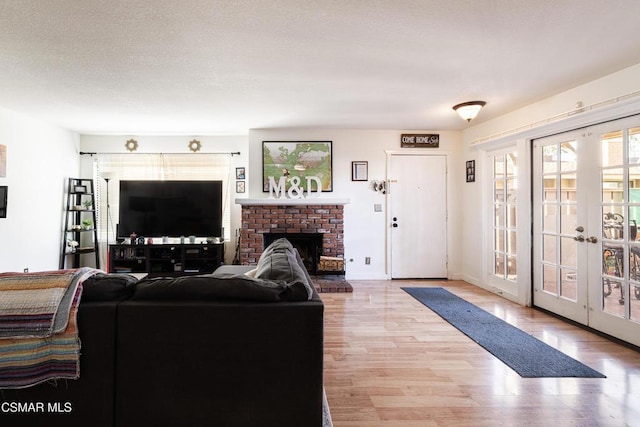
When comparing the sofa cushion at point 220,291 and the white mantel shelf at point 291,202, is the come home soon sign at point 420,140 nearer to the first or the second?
the white mantel shelf at point 291,202

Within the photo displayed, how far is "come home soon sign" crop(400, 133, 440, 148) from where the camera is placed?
5715 mm

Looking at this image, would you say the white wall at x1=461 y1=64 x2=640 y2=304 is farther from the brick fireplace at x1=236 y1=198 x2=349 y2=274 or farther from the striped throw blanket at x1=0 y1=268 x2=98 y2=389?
the striped throw blanket at x1=0 y1=268 x2=98 y2=389

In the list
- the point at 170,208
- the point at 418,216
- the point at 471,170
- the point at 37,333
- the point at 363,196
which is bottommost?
the point at 37,333

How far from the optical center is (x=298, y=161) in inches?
221

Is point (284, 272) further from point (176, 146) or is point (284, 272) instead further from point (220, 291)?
point (176, 146)

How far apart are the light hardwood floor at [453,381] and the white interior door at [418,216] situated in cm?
205

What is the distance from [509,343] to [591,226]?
1.41 metres

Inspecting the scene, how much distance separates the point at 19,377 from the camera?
4.87ft

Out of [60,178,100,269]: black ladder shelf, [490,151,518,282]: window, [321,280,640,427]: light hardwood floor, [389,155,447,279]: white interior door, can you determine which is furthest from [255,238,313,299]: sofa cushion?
[60,178,100,269]: black ladder shelf

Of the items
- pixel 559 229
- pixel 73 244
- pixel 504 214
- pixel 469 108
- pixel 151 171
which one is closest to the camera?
pixel 559 229

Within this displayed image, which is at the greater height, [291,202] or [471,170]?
[471,170]

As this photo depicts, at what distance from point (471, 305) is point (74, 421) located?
3860 millimetres

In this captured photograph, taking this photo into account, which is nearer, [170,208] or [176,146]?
[170,208]

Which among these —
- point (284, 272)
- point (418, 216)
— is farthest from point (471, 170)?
point (284, 272)
